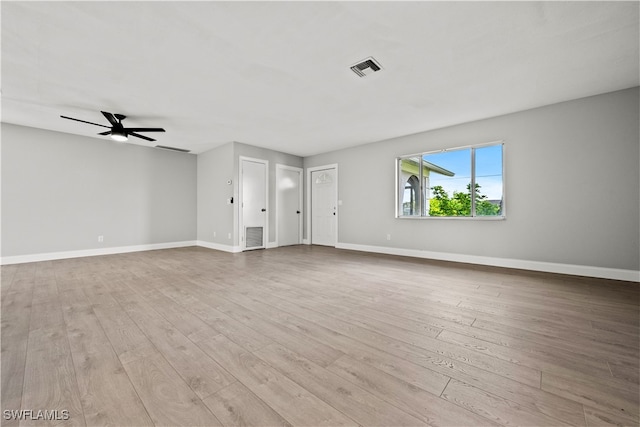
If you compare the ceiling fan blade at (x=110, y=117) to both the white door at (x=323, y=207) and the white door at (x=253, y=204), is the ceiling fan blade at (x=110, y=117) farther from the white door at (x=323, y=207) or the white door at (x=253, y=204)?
the white door at (x=323, y=207)

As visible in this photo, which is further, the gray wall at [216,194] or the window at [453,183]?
the gray wall at [216,194]

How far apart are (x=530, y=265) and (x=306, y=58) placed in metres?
4.47

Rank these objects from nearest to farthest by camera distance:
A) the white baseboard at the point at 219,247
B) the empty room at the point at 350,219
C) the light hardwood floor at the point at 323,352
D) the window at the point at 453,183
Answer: the light hardwood floor at the point at 323,352 → the empty room at the point at 350,219 → the window at the point at 453,183 → the white baseboard at the point at 219,247

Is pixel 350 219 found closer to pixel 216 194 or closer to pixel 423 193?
pixel 423 193

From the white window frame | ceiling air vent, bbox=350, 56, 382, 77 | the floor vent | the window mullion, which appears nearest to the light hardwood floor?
the white window frame

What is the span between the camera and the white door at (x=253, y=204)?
6.11 metres

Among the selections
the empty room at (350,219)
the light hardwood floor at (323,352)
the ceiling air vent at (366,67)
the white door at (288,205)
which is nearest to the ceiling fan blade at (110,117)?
the empty room at (350,219)

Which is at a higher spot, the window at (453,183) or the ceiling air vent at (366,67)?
the ceiling air vent at (366,67)

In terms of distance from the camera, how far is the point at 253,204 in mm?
6309

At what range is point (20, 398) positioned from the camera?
1.29 m

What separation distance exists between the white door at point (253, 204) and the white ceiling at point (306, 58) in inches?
75.4

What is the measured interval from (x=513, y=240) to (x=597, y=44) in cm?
275

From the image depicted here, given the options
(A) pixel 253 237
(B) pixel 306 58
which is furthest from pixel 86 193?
(B) pixel 306 58

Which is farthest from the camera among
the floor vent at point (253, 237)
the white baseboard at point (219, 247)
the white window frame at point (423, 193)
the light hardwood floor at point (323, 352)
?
the floor vent at point (253, 237)
